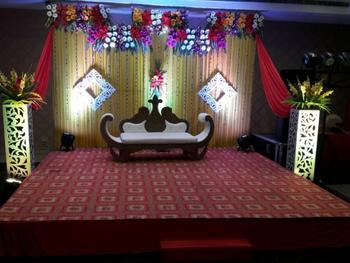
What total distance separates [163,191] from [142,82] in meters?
2.89

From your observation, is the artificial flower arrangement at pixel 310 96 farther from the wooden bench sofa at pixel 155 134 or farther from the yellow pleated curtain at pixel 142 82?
the yellow pleated curtain at pixel 142 82

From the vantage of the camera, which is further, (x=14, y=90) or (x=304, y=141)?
(x=304, y=141)

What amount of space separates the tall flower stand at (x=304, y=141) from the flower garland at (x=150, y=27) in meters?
1.93

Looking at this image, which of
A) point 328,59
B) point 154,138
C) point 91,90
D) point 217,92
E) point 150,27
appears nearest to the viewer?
point 154,138

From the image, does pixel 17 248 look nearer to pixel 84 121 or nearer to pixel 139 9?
pixel 84 121

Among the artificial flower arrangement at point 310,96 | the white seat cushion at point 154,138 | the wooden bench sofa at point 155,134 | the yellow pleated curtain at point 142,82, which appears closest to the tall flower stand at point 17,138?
the wooden bench sofa at point 155,134

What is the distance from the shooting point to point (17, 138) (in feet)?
15.1

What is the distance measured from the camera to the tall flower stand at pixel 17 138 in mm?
4566

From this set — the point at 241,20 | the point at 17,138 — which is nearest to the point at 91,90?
the point at 17,138

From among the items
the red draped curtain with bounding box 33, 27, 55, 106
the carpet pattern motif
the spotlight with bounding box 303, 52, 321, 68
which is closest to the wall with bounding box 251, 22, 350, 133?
the spotlight with bounding box 303, 52, 321, 68

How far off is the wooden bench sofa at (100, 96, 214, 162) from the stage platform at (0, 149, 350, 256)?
786mm

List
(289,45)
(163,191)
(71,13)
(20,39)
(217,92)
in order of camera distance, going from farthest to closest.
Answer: (289,45) < (217,92) < (20,39) < (71,13) < (163,191)

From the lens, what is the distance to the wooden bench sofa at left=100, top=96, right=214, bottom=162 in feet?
17.3

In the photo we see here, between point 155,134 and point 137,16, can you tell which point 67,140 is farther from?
point 137,16
